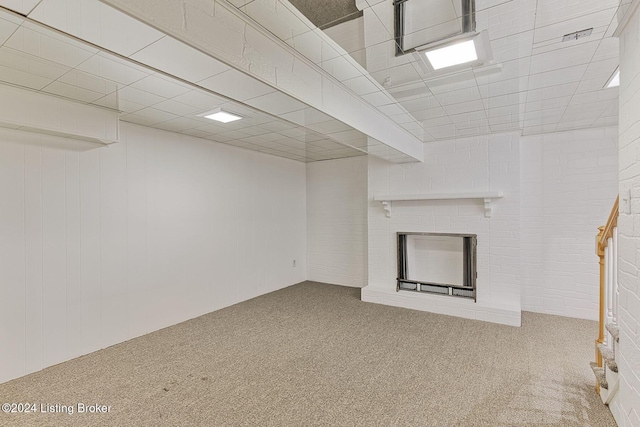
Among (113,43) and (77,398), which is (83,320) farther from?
(113,43)

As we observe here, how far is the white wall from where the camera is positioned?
2.67 metres

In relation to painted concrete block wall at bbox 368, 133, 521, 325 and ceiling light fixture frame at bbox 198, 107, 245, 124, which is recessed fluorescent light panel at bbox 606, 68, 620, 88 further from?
ceiling light fixture frame at bbox 198, 107, 245, 124

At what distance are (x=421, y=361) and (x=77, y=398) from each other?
2777 mm

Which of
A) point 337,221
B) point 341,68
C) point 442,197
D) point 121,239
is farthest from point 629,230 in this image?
point 337,221

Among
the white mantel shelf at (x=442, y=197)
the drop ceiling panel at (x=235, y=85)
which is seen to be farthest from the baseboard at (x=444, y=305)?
the drop ceiling panel at (x=235, y=85)

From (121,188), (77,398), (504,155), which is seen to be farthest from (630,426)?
(121,188)

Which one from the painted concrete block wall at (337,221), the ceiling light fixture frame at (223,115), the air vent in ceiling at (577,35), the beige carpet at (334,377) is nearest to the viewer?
the air vent in ceiling at (577,35)

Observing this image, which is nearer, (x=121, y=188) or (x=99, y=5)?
(x=99, y=5)

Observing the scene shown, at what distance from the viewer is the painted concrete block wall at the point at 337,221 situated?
5566 millimetres

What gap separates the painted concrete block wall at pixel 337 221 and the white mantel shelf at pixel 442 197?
0.78 m

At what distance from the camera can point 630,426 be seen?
1660 mm

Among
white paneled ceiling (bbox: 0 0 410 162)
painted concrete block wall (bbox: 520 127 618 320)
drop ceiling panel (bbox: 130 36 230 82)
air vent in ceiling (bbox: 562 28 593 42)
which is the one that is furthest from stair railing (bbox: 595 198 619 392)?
drop ceiling panel (bbox: 130 36 230 82)

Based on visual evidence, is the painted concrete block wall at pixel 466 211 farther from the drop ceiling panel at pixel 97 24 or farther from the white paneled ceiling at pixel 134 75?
the drop ceiling panel at pixel 97 24

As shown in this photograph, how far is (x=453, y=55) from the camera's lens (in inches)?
79.6
